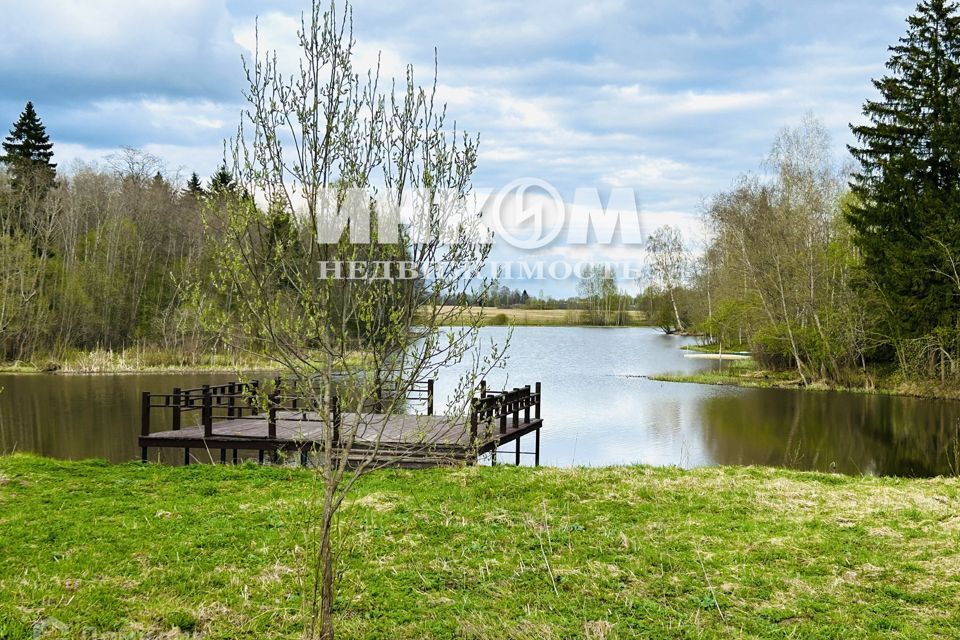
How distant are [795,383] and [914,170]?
890cm

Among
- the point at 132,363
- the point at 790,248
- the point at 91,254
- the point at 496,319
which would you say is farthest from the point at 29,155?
the point at 790,248

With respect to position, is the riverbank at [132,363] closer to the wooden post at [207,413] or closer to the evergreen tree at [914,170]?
the wooden post at [207,413]

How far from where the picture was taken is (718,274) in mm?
41875

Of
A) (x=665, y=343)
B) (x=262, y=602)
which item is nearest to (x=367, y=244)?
(x=262, y=602)

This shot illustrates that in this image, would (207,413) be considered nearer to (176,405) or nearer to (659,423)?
(176,405)

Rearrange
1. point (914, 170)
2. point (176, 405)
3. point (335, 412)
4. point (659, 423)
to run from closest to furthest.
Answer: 1. point (335, 412)
2. point (176, 405)
3. point (659, 423)
4. point (914, 170)

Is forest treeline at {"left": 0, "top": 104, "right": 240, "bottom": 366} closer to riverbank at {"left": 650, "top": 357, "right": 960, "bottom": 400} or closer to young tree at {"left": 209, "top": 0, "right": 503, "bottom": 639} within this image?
riverbank at {"left": 650, "top": 357, "right": 960, "bottom": 400}

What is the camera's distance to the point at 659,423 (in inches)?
750

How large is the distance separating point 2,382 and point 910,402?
3264 cm

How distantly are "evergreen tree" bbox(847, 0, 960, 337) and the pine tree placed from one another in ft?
124

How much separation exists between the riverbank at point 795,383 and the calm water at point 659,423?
3.66 ft

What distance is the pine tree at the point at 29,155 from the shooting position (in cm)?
→ 3719

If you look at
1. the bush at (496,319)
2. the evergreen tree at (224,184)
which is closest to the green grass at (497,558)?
the bush at (496,319)

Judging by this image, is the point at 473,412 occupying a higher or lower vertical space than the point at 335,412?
higher
